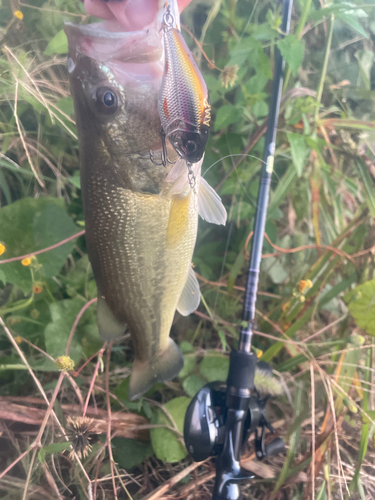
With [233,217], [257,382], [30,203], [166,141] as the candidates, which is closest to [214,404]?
[257,382]

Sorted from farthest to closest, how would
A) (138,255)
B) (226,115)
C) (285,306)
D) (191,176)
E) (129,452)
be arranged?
1. (285,306)
2. (129,452)
3. (226,115)
4. (138,255)
5. (191,176)

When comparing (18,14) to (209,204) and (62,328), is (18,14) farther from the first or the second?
(62,328)

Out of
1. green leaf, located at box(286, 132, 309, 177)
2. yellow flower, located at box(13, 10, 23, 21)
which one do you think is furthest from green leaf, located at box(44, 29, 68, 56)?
green leaf, located at box(286, 132, 309, 177)

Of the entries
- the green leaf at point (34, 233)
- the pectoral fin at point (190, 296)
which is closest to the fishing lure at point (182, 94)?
the pectoral fin at point (190, 296)

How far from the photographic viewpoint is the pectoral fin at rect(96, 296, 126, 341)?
73cm

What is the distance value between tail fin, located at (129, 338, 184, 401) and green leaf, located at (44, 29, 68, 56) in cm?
85

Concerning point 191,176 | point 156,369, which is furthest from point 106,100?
point 156,369

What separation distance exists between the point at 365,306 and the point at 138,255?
2.60ft

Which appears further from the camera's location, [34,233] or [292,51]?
[34,233]

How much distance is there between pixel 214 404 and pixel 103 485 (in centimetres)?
51

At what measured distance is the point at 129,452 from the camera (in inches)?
40.4

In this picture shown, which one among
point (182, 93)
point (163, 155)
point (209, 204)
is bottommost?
point (209, 204)

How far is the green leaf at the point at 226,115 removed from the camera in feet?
2.92

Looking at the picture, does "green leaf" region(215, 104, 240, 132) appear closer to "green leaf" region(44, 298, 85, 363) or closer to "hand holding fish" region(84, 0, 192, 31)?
"hand holding fish" region(84, 0, 192, 31)
